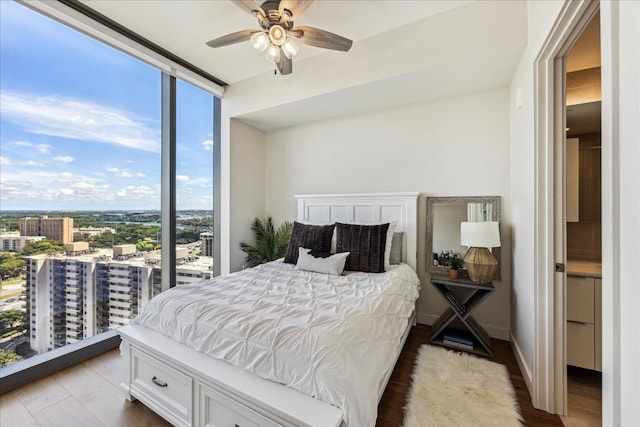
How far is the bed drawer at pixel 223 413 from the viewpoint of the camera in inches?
45.3

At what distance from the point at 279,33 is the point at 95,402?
285 centimetres

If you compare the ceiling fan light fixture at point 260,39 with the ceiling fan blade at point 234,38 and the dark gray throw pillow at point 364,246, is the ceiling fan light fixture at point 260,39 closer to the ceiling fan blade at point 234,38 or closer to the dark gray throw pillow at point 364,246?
the ceiling fan blade at point 234,38

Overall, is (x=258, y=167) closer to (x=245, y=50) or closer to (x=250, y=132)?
(x=250, y=132)

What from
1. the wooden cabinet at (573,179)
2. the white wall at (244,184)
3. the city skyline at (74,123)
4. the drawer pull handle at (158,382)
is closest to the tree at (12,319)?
the city skyline at (74,123)

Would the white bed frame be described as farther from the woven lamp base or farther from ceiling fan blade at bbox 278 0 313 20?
ceiling fan blade at bbox 278 0 313 20

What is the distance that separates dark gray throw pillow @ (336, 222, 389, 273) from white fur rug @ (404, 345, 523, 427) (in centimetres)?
87

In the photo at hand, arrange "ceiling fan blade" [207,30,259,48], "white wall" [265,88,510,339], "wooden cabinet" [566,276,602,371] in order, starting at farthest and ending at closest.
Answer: "white wall" [265,88,510,339]
"ceiling fan blade" [207,30,259,48]
"wooden cabinet" [566,276,602,371]

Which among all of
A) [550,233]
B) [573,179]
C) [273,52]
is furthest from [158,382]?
[573,179]

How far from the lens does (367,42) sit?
2.44 metres

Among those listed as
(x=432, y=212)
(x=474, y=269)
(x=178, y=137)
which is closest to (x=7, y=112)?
(x=178, y=137)

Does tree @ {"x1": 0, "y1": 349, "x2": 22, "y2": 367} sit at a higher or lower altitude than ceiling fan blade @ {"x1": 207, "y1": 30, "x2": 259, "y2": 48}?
lower

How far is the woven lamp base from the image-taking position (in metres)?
2.25

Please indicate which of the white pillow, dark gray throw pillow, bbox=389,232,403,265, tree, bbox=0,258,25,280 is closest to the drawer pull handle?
the white pillow

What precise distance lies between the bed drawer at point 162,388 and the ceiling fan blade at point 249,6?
2.27 metres
